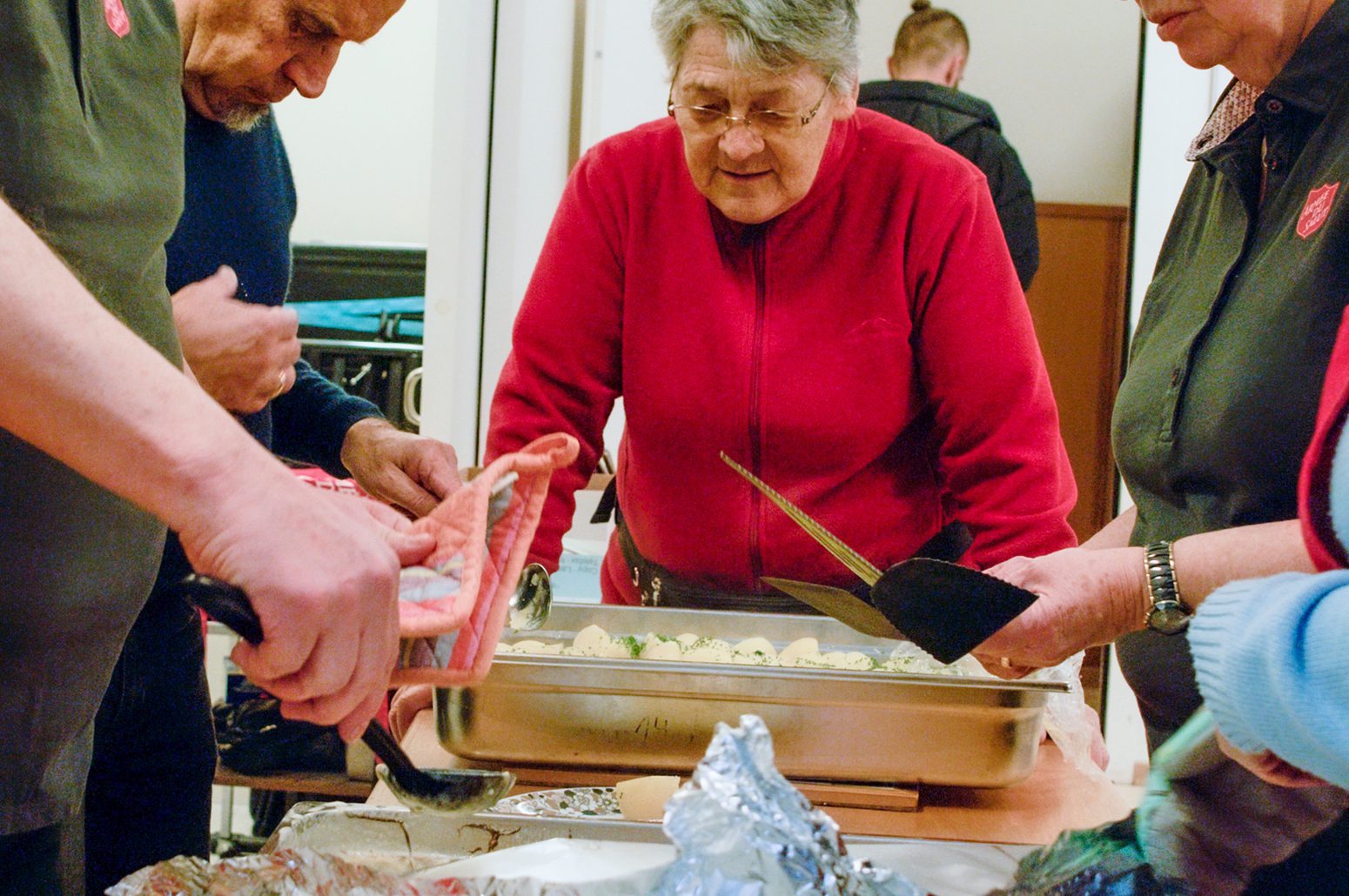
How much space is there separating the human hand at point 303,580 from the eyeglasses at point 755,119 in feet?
3.54

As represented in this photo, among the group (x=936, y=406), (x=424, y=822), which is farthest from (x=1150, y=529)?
(x=424, y=822)

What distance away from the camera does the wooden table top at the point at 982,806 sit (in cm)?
119

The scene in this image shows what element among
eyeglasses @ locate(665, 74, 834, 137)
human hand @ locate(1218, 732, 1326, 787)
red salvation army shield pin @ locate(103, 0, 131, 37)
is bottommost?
human hand @ locate(1218, 732, 1326, 787)

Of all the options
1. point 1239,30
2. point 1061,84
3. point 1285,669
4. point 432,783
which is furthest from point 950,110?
point 1285,669

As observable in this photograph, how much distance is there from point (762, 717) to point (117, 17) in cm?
86

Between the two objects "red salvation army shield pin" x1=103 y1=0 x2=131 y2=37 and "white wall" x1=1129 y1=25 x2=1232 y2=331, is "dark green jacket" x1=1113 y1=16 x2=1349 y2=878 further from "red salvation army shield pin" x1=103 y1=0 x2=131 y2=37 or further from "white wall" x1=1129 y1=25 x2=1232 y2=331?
"white wall" x1=1129 y1=25 x2=1232 y2=331

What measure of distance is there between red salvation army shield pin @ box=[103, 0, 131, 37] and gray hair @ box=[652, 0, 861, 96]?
0.80 metres

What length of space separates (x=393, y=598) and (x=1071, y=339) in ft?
14.0

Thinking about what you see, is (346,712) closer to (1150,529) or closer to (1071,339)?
(1150,529)

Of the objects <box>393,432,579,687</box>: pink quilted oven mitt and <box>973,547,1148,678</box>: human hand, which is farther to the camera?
<box>973,547,1148,678</box>: human hand

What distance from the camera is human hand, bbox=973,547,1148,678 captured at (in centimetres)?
105

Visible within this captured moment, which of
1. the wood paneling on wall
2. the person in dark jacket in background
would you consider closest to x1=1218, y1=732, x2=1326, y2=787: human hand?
the person in dark jacket in background

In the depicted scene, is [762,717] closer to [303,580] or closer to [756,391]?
[756,391]

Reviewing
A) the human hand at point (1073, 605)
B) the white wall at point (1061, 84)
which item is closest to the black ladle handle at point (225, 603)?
the human hand at point (1073, 605)
